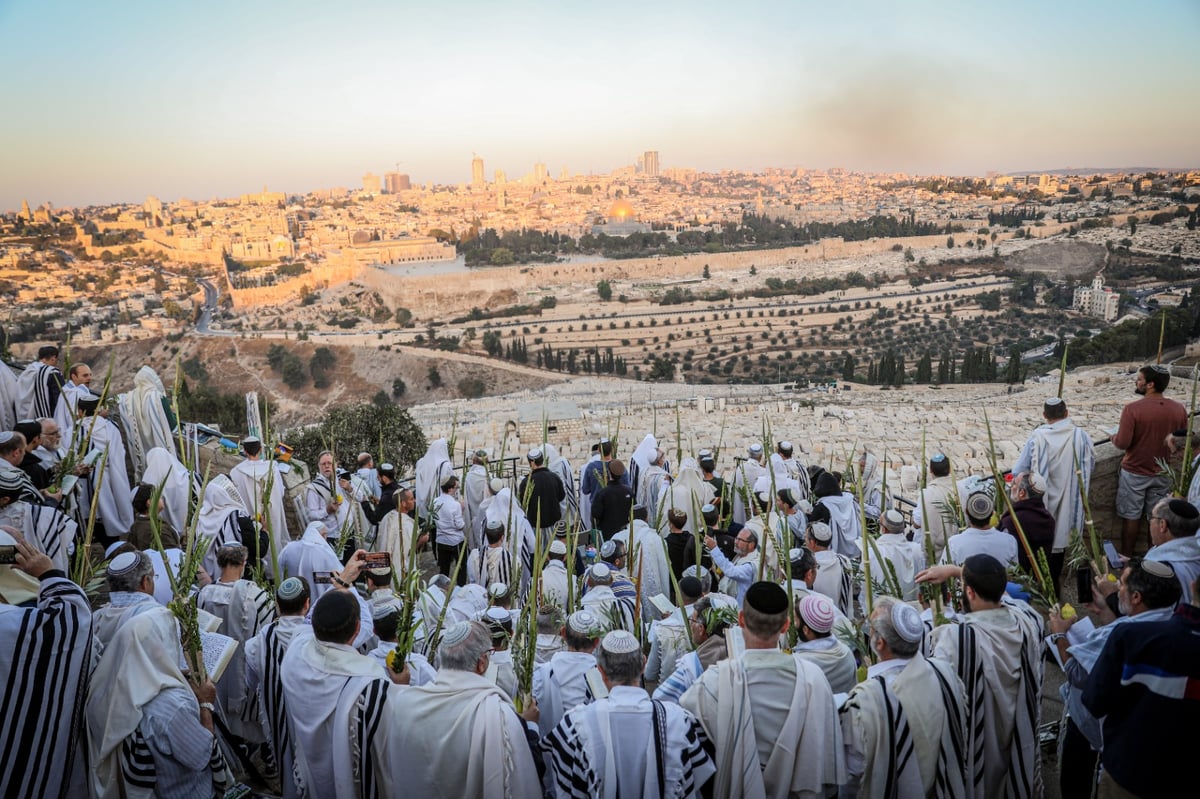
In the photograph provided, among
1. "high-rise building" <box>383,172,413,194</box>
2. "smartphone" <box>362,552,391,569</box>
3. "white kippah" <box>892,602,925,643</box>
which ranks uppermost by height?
"high-rise building" <box>383,172,413,194</box>

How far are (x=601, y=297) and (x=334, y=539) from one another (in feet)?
162

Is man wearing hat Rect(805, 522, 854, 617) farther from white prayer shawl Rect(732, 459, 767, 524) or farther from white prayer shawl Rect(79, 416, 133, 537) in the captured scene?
white prayer shawl Rect(79, 416, 133, 537)

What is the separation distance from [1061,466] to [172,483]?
4606 millimetres

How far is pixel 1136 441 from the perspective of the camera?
12.1ft

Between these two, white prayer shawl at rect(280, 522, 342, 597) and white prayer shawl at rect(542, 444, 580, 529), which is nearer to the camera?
white prayer shawl at rect(280, 522, 342, 597)

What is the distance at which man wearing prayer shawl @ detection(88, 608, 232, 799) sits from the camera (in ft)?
5.94

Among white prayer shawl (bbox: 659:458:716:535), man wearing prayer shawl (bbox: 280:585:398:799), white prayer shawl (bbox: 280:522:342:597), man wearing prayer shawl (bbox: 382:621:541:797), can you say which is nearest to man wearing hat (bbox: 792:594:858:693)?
man wearing prayer shawl (bbox: 382:621:541:797)

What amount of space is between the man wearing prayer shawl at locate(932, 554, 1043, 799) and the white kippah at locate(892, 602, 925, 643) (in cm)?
13

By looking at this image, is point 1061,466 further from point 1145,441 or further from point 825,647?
point 825,647

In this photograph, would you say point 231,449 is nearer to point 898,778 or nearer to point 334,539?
point 334,539

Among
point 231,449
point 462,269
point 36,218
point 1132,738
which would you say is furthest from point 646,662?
point 36,218

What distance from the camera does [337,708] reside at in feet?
6.03

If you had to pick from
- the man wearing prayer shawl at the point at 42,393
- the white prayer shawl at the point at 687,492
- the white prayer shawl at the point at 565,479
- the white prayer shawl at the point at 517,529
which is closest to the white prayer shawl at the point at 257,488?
the white prayer shawl at the point at 517,529

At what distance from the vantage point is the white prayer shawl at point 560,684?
2111 millimetres
